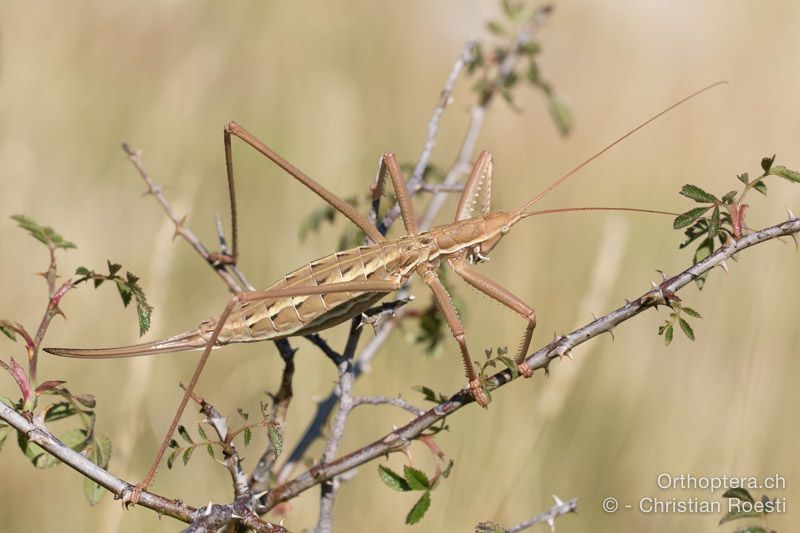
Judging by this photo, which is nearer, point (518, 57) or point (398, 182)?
point (398, 182)

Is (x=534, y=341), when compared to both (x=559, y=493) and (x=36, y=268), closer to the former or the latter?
(x=559, y=493)

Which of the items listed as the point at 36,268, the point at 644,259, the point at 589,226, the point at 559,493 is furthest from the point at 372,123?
the point at 559,493

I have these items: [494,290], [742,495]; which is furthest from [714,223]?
[494,290]

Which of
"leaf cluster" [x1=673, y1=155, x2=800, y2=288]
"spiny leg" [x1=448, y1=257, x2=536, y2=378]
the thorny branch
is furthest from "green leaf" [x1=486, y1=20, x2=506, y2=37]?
the thorny branch

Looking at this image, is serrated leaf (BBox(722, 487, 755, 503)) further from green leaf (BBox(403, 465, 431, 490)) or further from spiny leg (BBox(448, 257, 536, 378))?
spiny leg (BBox(448, 257, 536, 378))

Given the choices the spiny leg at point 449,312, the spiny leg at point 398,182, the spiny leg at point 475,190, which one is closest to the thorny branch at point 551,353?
the spiny leg at point 449,312

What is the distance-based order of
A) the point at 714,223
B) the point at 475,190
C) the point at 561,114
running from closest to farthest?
the point at 714,223 → the point at 475,190 → the point at 561,114

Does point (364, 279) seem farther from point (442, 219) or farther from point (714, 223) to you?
point (442, 219)

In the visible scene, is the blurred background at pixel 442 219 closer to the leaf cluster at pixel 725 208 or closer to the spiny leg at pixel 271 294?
the spiny leg at pixel 271 294
